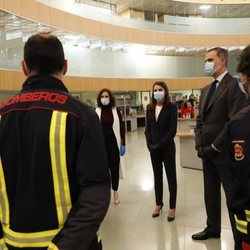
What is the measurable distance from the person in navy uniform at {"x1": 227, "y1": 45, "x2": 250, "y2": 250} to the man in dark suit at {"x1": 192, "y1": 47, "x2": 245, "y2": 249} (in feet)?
3.71

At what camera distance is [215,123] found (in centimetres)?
292

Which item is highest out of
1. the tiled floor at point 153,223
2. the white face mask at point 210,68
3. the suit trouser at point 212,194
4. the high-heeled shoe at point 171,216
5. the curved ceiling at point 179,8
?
the curved ceiling at point 179,8

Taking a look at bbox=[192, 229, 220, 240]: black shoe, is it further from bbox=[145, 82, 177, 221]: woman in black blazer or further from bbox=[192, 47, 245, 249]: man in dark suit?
bbox=[145, 82, 177, 221]: woman in black blazer

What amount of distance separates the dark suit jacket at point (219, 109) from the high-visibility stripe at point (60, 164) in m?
1.87

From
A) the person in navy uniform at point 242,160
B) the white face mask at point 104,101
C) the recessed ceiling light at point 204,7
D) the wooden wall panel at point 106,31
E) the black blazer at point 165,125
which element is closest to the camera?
the person in navy uniform at point 242,160

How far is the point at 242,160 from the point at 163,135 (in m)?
2.21

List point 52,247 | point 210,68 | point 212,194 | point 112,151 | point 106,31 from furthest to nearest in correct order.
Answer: point 106,31
point 112,151
point 212,194
point 210,68
point 52,247

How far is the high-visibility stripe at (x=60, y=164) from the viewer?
3.80 ft

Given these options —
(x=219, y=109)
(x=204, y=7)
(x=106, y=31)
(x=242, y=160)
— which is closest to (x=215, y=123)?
(x=219, y=109)

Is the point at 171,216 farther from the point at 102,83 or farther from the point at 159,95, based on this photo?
the point at 102,83

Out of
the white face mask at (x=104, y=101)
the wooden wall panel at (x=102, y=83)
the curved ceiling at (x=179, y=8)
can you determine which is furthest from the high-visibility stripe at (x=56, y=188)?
the curved ceiling at (x=179, y=8)

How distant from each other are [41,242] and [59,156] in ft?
1.21

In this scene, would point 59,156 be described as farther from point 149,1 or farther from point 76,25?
point 149,1

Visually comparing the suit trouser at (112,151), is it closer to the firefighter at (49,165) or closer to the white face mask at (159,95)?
the white face mask at (159,95)
